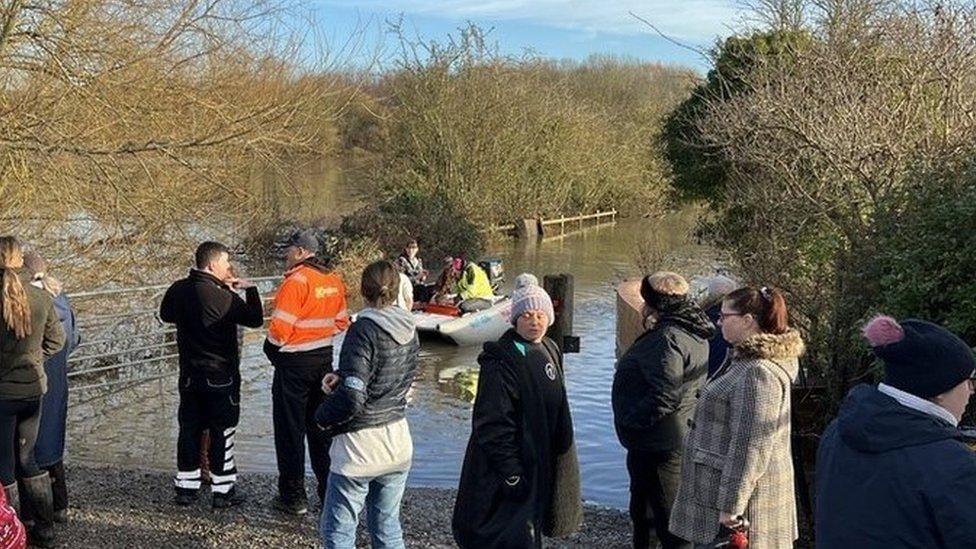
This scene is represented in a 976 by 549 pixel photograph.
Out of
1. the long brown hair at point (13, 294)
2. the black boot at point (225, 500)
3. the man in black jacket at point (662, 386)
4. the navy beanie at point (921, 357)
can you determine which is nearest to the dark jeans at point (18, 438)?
the long brown hair at point (13, 294)

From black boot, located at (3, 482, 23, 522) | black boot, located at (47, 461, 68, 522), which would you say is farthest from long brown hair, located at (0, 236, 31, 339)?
black boot, located at (47, 461, 68, 522)

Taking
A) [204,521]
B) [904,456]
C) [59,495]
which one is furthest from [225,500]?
[904,456]

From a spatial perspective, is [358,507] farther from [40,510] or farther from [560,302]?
[560,302]

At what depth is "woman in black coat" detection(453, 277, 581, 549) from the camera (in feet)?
14.6

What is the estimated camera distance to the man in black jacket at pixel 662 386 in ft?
16.8

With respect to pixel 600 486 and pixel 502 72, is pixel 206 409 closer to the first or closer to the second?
pixel 600 486

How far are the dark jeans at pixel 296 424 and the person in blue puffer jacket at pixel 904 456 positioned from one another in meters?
4.20

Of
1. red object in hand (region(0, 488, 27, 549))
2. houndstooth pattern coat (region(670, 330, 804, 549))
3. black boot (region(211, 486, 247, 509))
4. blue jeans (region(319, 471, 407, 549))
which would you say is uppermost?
houndstooth pattern coat (region(670, 330, 804, 549))

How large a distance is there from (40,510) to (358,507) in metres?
2.11

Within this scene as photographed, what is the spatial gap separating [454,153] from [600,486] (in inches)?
949

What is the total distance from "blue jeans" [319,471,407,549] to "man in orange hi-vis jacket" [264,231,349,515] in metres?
1.36

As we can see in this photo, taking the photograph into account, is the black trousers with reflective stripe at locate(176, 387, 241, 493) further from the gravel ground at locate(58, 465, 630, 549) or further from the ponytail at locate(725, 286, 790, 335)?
the ponytail at locate(725, 286, 790, 335)

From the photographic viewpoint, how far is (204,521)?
6.50 metres

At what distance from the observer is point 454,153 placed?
107ft
